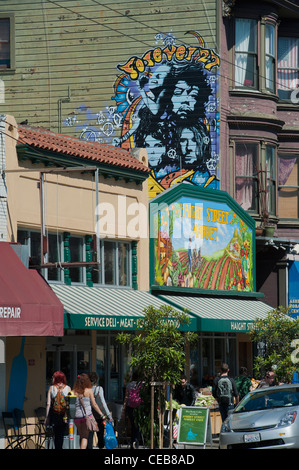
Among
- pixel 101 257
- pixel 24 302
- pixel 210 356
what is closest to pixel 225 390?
pixel 101 257

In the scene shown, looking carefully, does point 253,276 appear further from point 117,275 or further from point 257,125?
point 117,275

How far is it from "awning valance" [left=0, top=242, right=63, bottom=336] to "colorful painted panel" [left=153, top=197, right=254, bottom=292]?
19.8 ft

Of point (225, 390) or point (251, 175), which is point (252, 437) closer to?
point (225, 390)

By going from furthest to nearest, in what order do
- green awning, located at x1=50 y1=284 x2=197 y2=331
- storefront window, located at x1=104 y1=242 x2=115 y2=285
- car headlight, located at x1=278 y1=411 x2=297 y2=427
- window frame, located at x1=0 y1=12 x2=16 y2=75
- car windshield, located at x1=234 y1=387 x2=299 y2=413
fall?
window frame, located at x1=0 y1=12 x2=16 y2=75 → storefront window, located at x1=104 y1=242 x2=115 y2=285 → green awning, located at x1=50 y1=284 x2=197 y2=331 → car windshield, located at x1=234 y1=387 x2=299 y2=413 → car headlight, located at x1=278 y1=411 x2=297 y2=427

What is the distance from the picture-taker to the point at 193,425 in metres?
21.4

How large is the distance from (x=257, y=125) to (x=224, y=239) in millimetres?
4529

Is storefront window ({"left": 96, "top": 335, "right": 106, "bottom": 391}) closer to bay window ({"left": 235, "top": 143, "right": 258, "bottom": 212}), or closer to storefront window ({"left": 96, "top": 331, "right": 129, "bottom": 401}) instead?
storefront window ({"left": 96, "top": 331, "right": 129, "bottom": 401})

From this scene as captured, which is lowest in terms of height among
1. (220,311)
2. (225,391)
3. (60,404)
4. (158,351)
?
(225,391)

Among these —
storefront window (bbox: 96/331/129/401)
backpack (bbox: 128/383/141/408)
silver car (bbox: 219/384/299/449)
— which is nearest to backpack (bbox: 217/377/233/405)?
backpack (bbox: 128/383/141/408)

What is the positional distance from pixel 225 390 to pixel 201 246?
6.34m

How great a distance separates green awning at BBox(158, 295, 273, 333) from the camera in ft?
87.1
